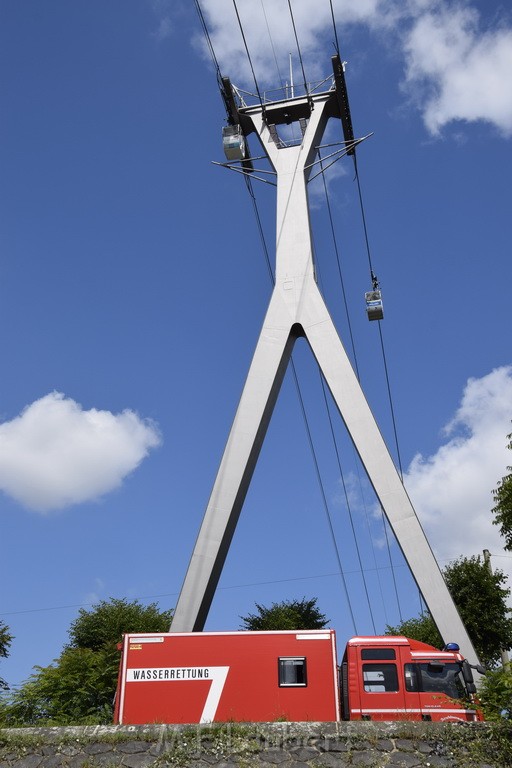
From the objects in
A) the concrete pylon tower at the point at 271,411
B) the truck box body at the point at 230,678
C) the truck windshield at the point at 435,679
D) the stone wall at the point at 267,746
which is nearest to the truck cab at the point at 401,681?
the truck windshield at the point at 435,679

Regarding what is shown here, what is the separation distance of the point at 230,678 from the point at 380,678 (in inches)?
117

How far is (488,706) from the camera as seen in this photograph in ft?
41.0

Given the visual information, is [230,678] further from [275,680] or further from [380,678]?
[380,678]

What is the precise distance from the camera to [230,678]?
47.1 feet

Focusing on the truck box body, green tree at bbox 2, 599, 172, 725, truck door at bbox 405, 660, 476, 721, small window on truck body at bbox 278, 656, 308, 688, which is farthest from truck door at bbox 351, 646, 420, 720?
green tree at bbox 2, 599, 172, 725

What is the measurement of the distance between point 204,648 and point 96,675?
8818 millimetres

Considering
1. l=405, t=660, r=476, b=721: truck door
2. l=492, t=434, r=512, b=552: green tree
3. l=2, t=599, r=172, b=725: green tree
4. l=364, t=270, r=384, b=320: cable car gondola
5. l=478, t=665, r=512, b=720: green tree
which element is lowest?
l=478, t=665, r=512, b=720: green tree

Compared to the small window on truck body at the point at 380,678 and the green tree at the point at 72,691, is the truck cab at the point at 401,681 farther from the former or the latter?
the green tree at the point at 72,691

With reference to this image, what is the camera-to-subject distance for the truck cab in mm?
14062

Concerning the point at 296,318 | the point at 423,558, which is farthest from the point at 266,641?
the point at 296,318

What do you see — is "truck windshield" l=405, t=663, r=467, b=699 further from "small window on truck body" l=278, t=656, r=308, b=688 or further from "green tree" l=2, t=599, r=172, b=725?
"green tree" l=2, t=599, r=172, b=725

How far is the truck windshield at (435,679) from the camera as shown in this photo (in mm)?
14367

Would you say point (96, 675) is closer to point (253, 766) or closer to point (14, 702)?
point (14, 702)

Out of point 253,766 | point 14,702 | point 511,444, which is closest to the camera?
point 253,766
